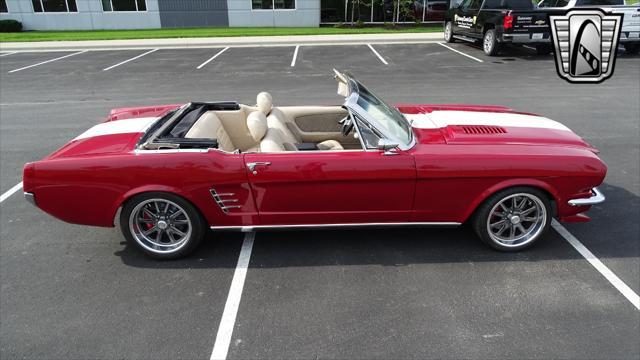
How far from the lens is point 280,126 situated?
4.33m

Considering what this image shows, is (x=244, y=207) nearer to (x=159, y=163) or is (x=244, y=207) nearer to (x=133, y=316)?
(x=159, y=163)

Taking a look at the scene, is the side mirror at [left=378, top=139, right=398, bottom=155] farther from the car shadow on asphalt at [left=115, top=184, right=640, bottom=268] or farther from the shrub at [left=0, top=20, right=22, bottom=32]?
the shrub at [left=0, top=20, right=22, bottom=32]

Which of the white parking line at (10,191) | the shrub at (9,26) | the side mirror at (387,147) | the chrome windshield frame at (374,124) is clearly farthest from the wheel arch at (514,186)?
the shrub at (9,26)

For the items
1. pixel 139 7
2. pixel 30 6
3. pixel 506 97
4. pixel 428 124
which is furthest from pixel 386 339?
pixel 30 6

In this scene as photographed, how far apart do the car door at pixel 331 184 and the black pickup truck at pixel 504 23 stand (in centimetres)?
1142

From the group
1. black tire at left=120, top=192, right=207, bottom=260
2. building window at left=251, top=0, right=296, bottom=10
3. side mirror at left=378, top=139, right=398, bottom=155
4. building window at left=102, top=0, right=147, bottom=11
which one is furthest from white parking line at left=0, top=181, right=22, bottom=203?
building window at left=102, top=0, right=147, bottom=11

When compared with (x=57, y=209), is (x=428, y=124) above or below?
above

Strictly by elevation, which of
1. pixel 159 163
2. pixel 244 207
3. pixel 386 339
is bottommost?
pixel 386 339

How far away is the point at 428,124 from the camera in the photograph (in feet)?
13.9

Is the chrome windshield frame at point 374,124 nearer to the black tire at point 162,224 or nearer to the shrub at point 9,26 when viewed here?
the black tire at point 162,224

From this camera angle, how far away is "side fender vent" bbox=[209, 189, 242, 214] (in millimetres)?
3592

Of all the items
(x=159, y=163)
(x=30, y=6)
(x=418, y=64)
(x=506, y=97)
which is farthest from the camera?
(x=30, y=6)

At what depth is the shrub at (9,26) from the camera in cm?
2317

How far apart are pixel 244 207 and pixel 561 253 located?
109 inches
